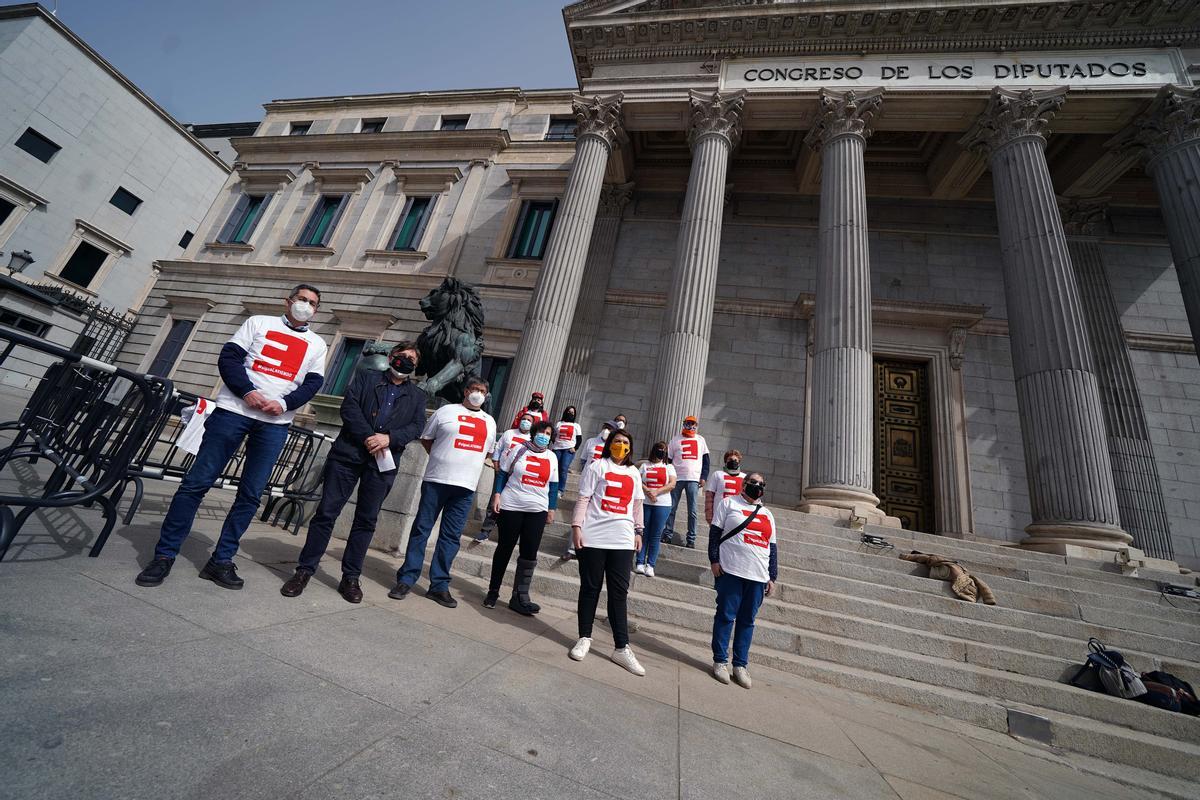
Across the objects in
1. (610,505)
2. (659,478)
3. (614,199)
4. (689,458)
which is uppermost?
(614,199)

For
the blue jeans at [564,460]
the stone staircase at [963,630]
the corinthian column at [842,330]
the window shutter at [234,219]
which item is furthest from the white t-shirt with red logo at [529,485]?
the window shutter at [234,219]

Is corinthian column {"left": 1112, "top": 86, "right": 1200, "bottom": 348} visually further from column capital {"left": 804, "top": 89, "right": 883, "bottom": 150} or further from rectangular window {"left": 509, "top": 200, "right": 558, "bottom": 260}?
rectangular window {"left": 509, "top": 200, "right": 558, "bottom": 260}

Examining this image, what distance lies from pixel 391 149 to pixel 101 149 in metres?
17.4

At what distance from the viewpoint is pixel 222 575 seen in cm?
300

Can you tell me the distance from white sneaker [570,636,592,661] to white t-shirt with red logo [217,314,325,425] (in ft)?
8.80

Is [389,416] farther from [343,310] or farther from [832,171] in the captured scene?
[343,310]

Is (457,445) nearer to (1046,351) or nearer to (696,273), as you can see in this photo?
(696,273)

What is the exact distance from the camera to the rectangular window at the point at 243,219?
59.9ft

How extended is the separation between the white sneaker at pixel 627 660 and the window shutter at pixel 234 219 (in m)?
22.7

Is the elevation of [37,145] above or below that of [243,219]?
above

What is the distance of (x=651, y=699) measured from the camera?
2893 mm

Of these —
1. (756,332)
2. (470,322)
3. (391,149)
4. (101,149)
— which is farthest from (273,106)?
(756,332)

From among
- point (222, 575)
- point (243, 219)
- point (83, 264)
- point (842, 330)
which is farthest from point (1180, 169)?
point (83, 264)

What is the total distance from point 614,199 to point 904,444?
11520 millimetres
